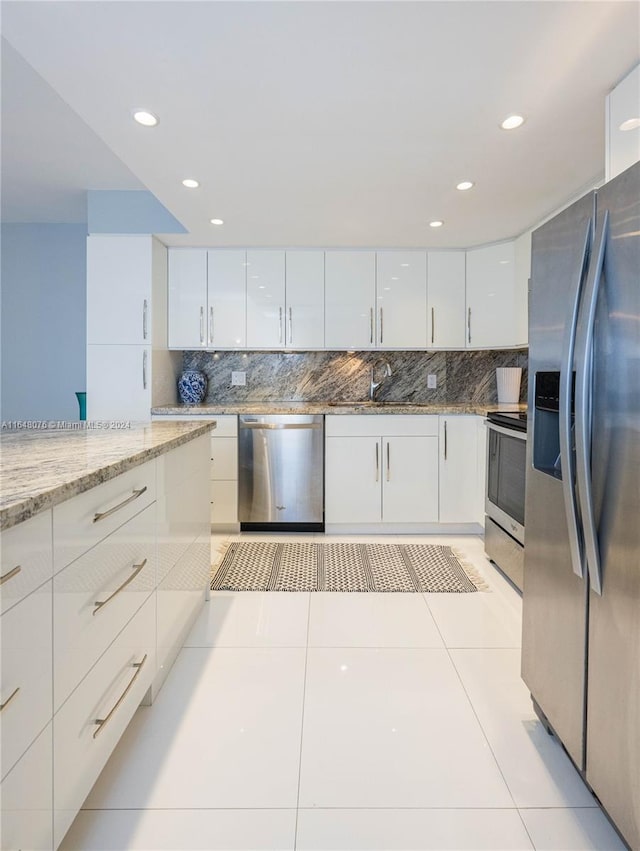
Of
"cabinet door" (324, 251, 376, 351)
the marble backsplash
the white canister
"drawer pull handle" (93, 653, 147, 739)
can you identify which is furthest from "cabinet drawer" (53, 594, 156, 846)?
the white canister

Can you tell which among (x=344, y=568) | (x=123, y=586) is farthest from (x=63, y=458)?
(x=344, y=568)

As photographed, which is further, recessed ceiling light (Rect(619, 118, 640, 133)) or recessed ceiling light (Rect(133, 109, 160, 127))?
recessed ceiling light (Rect(133, 109, 160, 127))

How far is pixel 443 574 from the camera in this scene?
2.83 meters

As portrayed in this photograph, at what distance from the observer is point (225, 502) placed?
3586mm

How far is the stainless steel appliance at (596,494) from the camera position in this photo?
Answer: 1.04 meters

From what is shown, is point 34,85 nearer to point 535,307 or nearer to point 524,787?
point 535,307

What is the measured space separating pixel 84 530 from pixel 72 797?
56cm

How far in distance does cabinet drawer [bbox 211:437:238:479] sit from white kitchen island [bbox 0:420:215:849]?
5.54 ft

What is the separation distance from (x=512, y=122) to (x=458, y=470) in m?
2.23

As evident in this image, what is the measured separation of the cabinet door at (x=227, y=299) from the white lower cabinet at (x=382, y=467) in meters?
1.05

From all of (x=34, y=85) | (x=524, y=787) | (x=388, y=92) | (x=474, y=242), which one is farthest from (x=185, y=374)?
(x=524, y=787)

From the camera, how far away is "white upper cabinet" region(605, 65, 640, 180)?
166 cm

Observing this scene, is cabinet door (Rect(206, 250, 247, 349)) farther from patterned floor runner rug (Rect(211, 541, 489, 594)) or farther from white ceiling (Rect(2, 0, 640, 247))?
patterned floor runner rug (Rect(211, 541, 489, 594))

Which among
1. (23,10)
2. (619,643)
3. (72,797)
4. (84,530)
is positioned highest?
(23,10)
